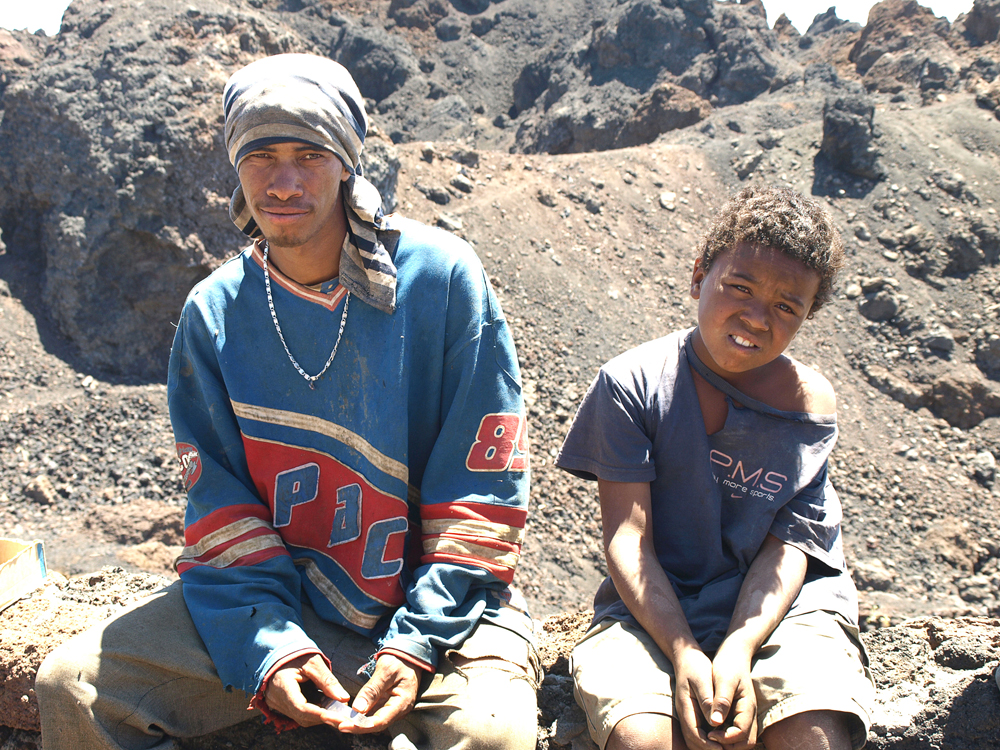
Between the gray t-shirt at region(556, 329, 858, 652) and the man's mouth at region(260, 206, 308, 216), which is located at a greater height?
the man's mouth at region(260, 206, 308, 216)

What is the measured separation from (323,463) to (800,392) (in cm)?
123

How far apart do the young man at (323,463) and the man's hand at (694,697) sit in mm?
336

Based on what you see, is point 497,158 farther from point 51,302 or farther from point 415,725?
point 415,725

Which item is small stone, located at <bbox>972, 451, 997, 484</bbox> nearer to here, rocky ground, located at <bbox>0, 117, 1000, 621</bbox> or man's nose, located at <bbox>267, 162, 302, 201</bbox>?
rocky ground, located at <bbox>0, 117, 1000, 621</bbox>

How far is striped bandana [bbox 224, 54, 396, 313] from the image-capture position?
6.01 feet

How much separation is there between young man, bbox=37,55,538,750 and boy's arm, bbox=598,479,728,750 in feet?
0.80

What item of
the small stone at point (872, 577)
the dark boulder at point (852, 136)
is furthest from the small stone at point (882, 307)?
the small stone at point (872, 577)

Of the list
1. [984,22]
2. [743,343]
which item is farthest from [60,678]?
[984,22]

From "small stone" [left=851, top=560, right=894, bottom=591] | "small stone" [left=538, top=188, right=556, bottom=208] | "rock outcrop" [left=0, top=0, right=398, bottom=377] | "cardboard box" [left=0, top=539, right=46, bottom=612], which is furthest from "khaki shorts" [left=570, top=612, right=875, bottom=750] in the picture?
"small stone" [left=538, top=188, right=556, bottom=208]

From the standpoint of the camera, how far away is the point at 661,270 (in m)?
8.77

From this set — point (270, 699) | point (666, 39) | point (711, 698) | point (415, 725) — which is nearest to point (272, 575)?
point (270, 699)

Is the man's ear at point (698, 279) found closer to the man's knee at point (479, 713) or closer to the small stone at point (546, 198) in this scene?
the man's knee at point (479, 713)

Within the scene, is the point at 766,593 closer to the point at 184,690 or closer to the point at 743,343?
the point at 743,343

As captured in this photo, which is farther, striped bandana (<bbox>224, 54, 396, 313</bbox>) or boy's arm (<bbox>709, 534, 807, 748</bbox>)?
striped bandana (<bbox>224, 54, 396, 313</bbox>)
